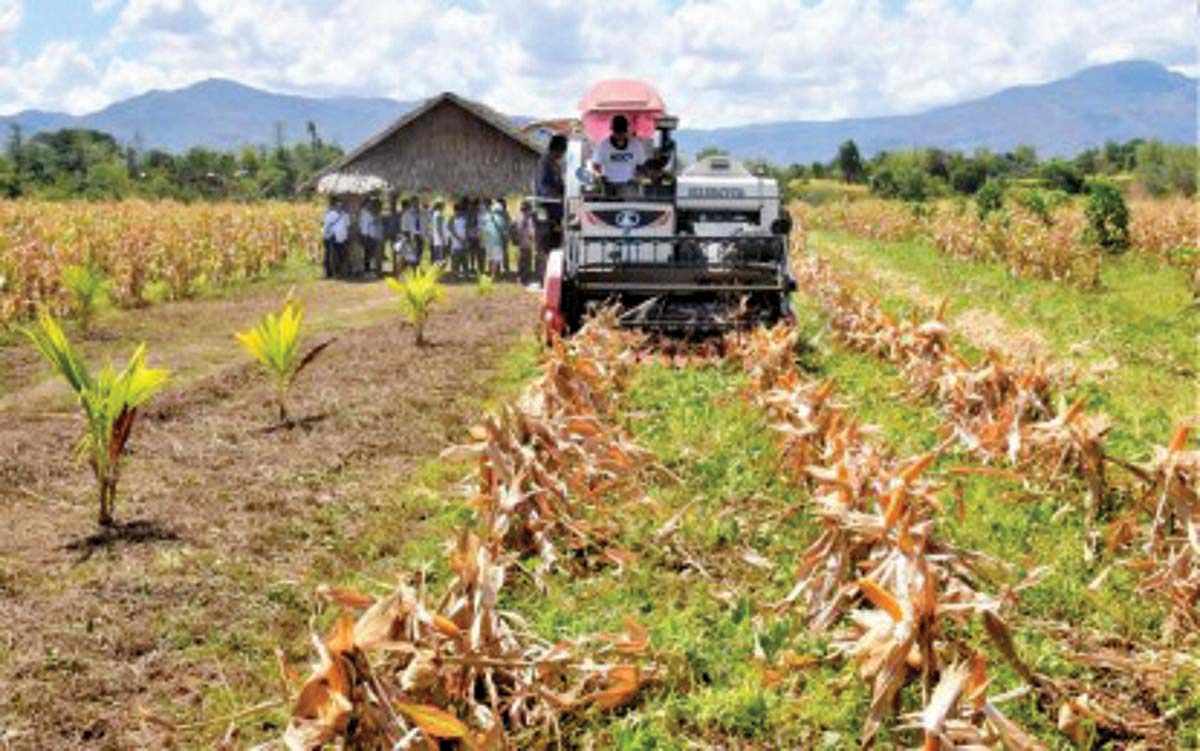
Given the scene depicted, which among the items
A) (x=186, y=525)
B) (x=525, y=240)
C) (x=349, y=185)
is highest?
Answer: (x=349, y=185)

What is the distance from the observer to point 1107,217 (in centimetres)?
2280

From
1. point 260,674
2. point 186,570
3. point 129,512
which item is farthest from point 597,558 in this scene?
point 129,512

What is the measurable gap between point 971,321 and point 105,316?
11.9 m

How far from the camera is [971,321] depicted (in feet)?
49.3

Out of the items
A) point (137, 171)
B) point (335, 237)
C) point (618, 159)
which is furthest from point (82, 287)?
point (137, 171)

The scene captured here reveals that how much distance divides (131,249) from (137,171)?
53.5 m

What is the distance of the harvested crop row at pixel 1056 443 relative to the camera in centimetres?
473

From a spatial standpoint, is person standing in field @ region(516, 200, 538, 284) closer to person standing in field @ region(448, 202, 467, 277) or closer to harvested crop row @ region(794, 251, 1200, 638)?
person standing in field @ region(448, 202, 467, 277)

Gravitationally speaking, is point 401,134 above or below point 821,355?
above

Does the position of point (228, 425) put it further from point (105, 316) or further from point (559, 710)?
point (105, 316)

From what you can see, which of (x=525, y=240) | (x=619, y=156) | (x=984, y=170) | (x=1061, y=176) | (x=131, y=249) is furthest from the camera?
(x=984, y=170)

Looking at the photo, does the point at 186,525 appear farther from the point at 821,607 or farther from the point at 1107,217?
the point at 1107,217

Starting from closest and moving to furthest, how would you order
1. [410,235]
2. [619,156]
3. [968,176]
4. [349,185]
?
[619,156], [349,185], [410,235], [968,176]

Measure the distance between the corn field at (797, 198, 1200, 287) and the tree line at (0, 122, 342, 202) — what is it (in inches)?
969
